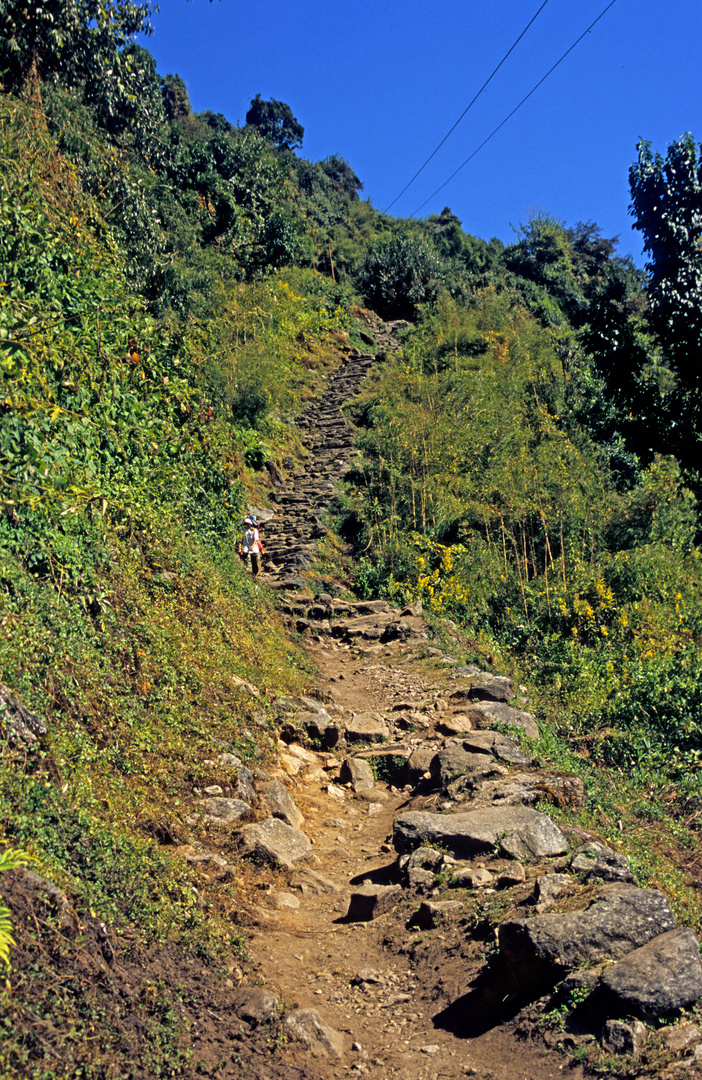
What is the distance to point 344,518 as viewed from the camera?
1467cm

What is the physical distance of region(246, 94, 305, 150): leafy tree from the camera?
54.4 m

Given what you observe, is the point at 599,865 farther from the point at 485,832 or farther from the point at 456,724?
the point at 456,724

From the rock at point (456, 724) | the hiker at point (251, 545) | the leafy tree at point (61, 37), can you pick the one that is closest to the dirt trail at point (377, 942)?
the rock at point (456, 724)

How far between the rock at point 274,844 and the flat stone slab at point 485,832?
72 centimetres

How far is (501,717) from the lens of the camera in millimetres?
7562

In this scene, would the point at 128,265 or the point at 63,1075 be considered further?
the point at 128,265

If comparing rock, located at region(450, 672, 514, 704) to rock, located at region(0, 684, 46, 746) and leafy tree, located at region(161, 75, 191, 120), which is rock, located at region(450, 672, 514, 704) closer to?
rock, located at region(0, 684, 46, 746)

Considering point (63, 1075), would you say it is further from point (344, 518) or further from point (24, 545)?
point (344, 518)

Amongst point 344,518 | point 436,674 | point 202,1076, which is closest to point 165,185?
point 344,518

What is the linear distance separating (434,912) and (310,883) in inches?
39.8

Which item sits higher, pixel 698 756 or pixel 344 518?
pixel 344 518

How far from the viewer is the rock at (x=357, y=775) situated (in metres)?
6.93

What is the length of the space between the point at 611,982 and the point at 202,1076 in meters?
1.75

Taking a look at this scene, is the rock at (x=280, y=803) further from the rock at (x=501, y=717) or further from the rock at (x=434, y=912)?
the rock at (x=501, y=717)
